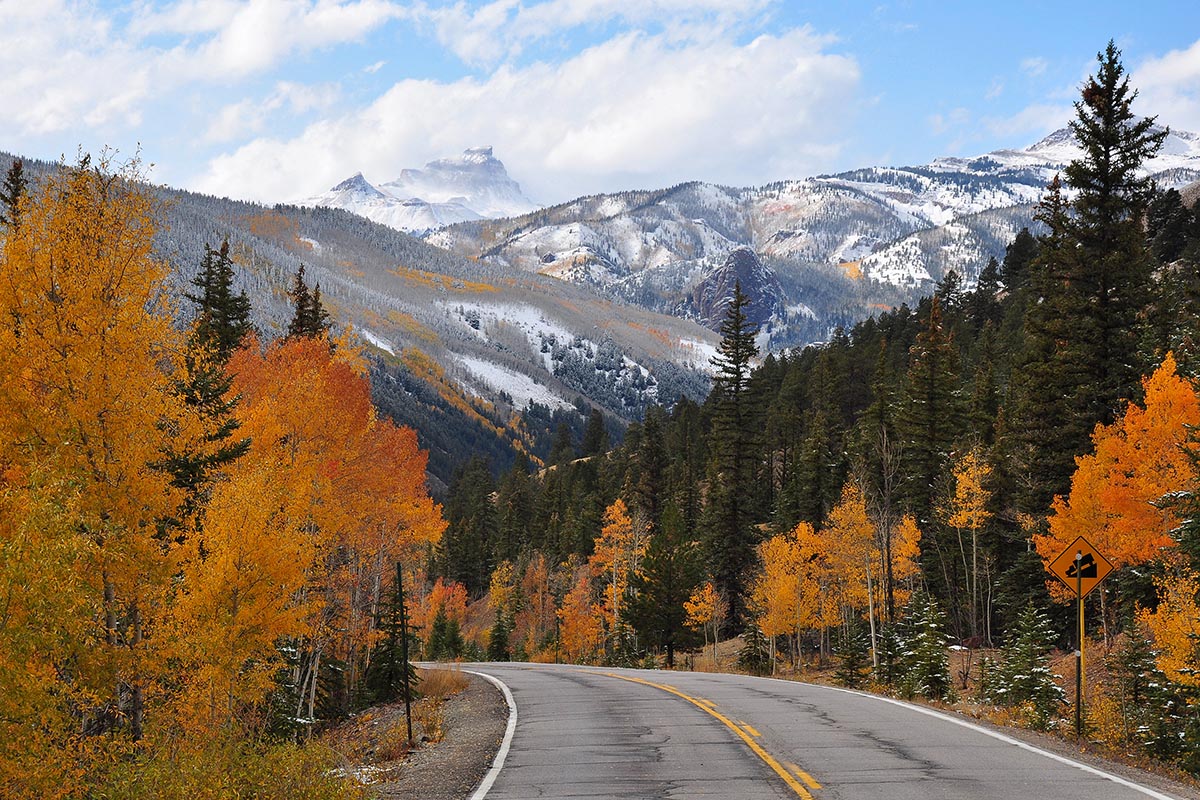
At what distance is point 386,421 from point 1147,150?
30.6m

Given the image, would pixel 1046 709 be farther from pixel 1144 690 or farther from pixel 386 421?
pixel 386 421

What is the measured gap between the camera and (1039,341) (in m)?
31.6

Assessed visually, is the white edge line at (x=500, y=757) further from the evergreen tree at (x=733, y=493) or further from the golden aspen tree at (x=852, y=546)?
the evergreen tree at (x=733, y=493)

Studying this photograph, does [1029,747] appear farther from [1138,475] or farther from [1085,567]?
[1138,475]

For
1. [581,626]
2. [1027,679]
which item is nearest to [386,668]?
A: [1027,679]

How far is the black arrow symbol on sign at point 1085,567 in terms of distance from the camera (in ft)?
50.7

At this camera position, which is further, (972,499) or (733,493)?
(733,493)

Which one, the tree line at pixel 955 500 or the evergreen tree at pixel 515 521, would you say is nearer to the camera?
the tree line at pixel 955 500

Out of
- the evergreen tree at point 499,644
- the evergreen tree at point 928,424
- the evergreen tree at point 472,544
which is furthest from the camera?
the evergreen tree at point 472,544

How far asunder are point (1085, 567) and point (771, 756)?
767cm

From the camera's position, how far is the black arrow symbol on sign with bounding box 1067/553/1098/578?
50.7ft

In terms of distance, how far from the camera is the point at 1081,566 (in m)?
15.5

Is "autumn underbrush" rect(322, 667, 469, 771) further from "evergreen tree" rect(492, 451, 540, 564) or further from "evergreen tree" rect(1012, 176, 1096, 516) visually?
"evergreen tree" rect(492, 451, 540, 564)

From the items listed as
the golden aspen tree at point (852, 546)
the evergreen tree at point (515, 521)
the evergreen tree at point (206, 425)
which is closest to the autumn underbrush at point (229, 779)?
the evergreen tree at point (206, 425)
